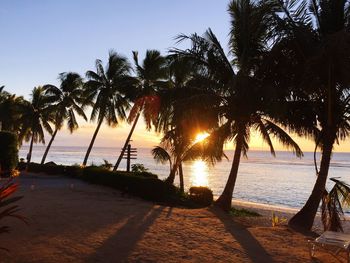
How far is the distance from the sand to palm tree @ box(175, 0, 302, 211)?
3797 millimetres

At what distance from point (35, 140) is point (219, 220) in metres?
34.9

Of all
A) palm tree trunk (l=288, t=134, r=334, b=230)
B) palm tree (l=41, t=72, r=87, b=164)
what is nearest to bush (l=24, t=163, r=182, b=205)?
palm tree trunk (l=288, t=134, r=334, b=230)

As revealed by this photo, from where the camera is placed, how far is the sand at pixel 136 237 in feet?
23.7

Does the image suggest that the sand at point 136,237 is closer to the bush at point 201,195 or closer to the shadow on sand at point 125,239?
the shadow on sand at point 125,239

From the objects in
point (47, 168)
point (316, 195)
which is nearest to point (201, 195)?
point (316, 195)

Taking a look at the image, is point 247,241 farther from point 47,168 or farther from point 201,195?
point 47,168

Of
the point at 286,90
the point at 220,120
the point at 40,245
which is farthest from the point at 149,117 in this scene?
the point at 40,245

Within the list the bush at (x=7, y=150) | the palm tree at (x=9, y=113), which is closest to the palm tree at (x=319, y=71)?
the bush at (x=7, y=150)

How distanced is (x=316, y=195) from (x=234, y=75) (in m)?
5.05

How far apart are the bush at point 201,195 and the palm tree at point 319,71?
5.10 m

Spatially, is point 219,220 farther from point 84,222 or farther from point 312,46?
point 312,46

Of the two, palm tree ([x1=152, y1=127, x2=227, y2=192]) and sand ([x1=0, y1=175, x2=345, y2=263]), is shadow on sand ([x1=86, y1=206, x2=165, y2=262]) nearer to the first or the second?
sand ([x1=0, y1=175, x2=345, y2=263])

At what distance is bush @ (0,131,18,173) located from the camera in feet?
72.2

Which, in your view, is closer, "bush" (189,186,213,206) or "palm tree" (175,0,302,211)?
"palm tree" (175,0,302,211)
